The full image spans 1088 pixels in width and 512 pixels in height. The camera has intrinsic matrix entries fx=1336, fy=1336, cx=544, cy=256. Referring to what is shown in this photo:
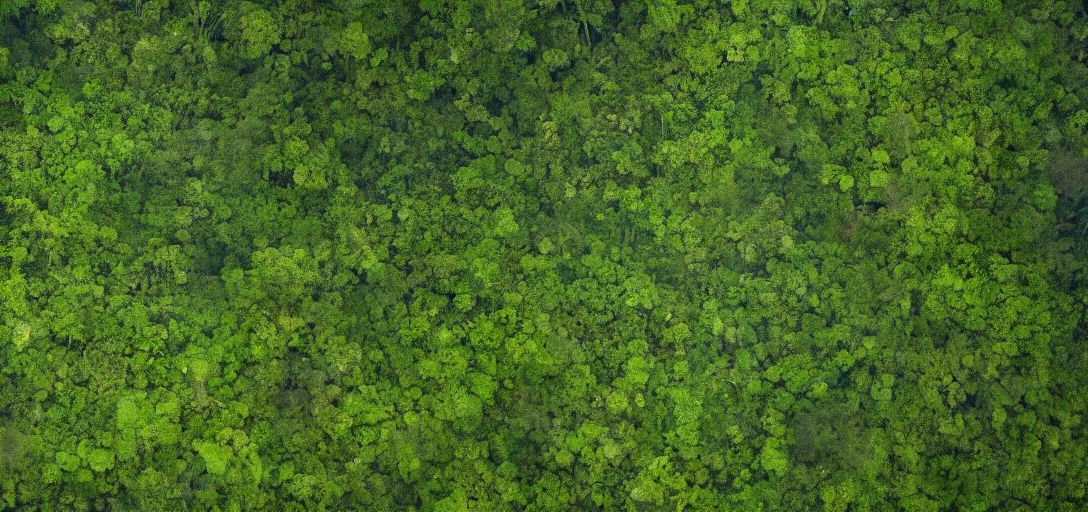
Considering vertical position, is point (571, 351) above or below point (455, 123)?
below

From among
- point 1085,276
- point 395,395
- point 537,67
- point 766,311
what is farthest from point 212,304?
point 1085,276

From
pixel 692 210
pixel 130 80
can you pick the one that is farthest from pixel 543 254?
pixel 130 80

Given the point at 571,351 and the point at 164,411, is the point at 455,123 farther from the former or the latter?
the point at 164,411

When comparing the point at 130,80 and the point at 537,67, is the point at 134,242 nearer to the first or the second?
the point at 130,80

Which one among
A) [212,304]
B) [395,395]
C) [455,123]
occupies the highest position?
[455,123]

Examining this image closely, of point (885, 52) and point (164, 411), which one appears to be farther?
point (885, 52)

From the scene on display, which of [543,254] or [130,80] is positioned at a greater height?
[130,80]
